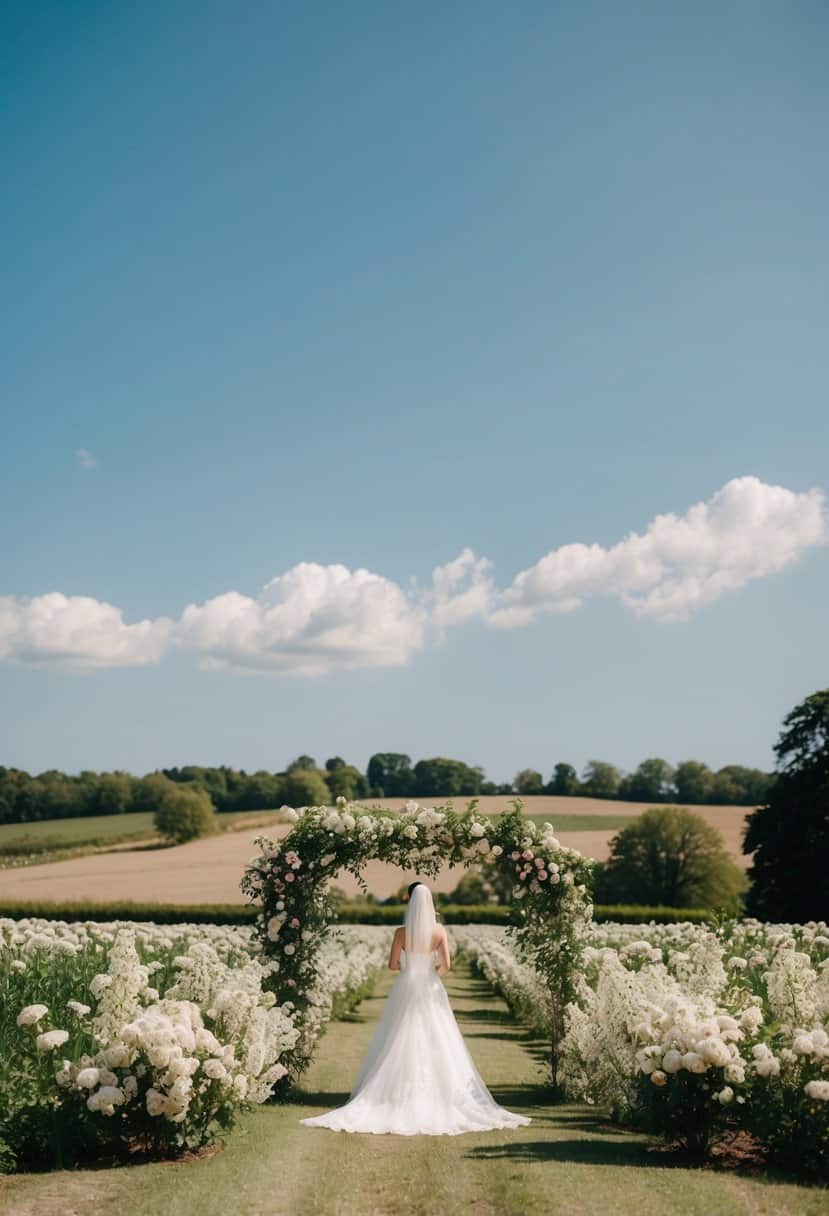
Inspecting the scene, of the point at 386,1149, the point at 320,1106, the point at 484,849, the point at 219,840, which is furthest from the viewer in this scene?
the point at 219,840

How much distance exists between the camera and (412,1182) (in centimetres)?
755

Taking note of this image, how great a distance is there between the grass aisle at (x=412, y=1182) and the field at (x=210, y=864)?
25987mm

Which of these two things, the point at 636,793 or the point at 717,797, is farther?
the point at 636,793

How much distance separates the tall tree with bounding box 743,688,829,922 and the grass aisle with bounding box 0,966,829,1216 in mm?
26669

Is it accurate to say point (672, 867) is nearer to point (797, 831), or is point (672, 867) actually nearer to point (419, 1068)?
point (797, 831)

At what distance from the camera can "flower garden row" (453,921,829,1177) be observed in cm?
772

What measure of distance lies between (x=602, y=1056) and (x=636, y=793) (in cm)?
6521

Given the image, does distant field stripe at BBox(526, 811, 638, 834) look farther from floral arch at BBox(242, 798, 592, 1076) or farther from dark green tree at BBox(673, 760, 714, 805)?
floral arch at BBox(242, 798, 592, 1076)

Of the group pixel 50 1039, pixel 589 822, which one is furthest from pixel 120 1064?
pixel 589 822

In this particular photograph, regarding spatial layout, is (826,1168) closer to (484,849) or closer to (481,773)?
(484,849)

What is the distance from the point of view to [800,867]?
34.4 meters

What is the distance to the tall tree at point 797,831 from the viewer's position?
34094mm

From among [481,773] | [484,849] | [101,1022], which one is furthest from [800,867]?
[481,773]

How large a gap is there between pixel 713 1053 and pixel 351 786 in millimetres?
68500
